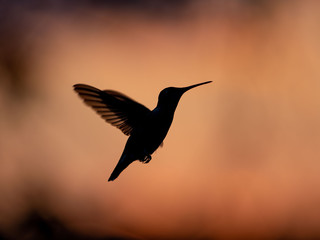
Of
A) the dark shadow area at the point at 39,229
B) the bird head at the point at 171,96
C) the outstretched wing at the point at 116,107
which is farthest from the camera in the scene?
the dark shadow area at the point at 39,229

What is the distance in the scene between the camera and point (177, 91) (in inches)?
110

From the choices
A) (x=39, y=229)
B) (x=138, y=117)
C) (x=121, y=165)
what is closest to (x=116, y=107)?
(x=138, y=117)

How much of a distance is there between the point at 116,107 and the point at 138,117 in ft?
0.71

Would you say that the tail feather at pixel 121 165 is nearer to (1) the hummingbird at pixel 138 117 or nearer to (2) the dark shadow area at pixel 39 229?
(1) the hummingbird at pixel 138 117

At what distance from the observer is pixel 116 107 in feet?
9.76

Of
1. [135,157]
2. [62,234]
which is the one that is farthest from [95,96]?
[62,234]

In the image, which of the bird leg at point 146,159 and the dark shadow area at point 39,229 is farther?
the dark shadow area at point 39,229

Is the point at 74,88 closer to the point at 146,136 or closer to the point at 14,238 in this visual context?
the point at 146,136

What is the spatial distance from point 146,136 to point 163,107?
1.00 feet

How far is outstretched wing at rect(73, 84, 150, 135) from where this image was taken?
2553 mm

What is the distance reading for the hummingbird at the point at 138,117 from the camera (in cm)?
277

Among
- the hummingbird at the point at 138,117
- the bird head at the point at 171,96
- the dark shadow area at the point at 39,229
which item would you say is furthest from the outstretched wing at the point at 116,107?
the dark shadow area at the point at 39,229

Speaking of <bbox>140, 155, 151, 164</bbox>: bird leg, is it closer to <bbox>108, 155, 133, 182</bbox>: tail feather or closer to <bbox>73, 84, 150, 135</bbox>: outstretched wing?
<bbox>108, 155, 133, 182</bbox>: tail feather

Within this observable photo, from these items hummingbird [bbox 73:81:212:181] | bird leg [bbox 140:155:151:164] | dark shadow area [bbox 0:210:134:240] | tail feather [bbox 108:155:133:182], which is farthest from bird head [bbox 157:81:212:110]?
dark shadow area [bbox 0:210:134:240]
